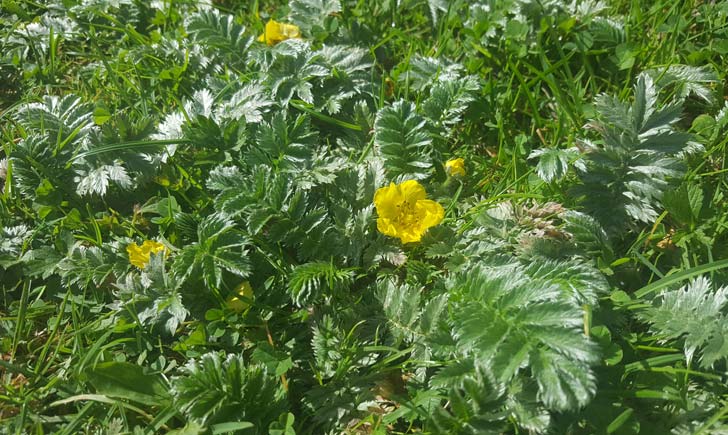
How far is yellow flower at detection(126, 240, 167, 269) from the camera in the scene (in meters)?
2.43

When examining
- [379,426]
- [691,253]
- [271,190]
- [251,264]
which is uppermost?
[271,190]

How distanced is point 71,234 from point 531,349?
183 centimetres

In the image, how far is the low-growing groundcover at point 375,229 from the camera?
2006 mm

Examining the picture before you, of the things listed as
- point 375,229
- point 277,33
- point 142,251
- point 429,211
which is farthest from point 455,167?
point 142,251

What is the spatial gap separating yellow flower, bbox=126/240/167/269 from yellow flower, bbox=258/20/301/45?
4.02 ft

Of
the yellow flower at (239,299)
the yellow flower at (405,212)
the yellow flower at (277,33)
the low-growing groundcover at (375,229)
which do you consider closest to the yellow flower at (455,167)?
the low-growing groundcover at (375,229)

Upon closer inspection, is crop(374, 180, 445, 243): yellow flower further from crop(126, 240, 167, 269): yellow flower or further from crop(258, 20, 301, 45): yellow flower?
crop(258, 20, 301, 45): yellow flower

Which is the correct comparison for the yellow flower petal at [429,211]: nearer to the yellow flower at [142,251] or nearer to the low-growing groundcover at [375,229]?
the low-growing groundcover at [375,229]

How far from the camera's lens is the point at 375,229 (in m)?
2.50

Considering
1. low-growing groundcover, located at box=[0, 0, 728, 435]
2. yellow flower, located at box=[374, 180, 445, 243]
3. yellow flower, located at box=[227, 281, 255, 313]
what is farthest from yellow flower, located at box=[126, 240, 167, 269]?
yellow flower, located at box=[374, 180, 445, 243]

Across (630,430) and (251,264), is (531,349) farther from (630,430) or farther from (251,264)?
(251,264)

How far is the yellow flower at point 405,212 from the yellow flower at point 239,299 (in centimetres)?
53

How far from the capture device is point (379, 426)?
2.08 m

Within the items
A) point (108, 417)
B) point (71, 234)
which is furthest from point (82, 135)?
point (108, 417)
